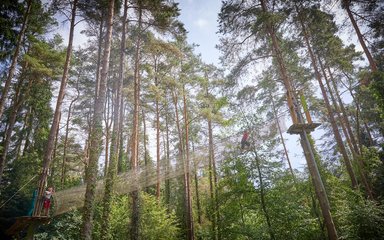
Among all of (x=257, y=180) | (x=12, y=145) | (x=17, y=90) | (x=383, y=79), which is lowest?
(x=257, y=180)

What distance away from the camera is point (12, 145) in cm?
1606

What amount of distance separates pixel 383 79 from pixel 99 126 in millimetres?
10368

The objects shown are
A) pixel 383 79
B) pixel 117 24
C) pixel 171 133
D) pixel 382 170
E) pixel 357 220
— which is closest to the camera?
pixel 357 220

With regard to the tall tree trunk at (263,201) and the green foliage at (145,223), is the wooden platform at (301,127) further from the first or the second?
the green foliage at (145,223)

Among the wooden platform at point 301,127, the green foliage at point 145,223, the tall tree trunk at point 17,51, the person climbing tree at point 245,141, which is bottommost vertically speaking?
the green foliage at point 145,223

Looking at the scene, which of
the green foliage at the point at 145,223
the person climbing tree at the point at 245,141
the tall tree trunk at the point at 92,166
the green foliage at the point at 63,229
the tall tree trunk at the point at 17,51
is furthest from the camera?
the green foliage at the point at 63,229

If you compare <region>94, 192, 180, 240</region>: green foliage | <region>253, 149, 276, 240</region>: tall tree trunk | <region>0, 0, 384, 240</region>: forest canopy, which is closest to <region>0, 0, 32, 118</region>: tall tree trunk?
<region>0, 0, 384, 240</region>: forest canopy

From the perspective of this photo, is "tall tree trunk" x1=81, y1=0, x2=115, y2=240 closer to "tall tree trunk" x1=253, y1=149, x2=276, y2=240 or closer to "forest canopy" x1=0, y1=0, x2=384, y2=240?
"forest canopy" x1=0, y1=0, x2=384, y2=240

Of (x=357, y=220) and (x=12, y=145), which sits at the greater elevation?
(x=12, y=145)

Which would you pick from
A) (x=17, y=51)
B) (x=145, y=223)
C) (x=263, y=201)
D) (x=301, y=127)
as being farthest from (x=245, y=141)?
(x=17, y=51)

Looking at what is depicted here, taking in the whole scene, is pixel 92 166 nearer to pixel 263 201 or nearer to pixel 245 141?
pixel 245 141

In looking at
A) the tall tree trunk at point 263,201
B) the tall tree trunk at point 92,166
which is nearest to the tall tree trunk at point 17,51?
the tall tree trunk at point 92,166

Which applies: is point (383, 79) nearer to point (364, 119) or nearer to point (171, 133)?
point (364, 119)

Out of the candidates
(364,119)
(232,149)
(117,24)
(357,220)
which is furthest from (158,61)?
(364,119)
